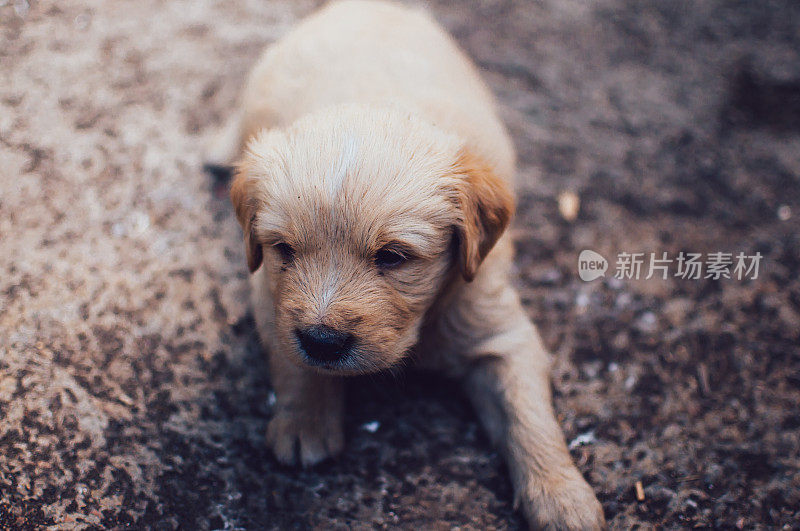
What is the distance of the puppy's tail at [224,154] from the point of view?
3789 millimetres

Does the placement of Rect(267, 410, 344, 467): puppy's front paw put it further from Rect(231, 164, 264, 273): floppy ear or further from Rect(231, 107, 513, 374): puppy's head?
Rect(231, 164, 264, 273): floppy ear

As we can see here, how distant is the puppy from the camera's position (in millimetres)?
2174

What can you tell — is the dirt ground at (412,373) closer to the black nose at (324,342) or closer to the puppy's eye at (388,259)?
the black nose at (324,342)

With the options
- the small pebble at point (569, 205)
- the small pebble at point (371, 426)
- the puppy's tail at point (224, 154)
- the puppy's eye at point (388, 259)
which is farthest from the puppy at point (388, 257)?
the small pebble at point (569, 205)

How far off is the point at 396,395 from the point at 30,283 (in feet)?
6.25

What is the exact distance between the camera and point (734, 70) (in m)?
4.74

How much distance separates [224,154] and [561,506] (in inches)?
110

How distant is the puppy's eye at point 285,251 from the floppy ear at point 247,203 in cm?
18

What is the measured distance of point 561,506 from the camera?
A: 8.08 ft

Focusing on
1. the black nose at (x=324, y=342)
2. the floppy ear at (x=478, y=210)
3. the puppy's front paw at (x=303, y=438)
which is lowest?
the puppy's front paw at (x=303, y=438)

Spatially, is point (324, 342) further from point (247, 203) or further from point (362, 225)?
point (247, 203)

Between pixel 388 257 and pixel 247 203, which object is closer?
pixel 388 257

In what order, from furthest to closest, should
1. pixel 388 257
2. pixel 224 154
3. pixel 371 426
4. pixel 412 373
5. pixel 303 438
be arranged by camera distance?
pixel 224 154, pixel 412 373, pixel 371 426, pixel 303 438, pixel 388 257

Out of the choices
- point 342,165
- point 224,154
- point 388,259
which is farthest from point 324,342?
point 224,154
